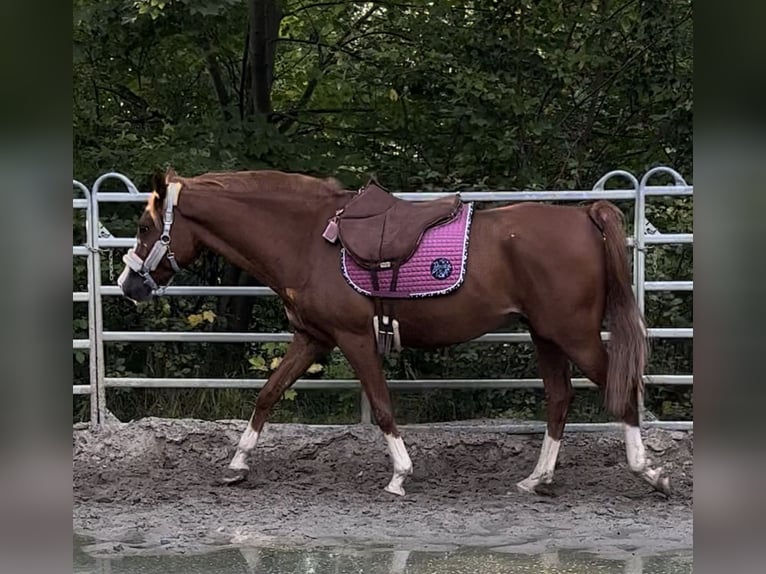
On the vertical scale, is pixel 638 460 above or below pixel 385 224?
below

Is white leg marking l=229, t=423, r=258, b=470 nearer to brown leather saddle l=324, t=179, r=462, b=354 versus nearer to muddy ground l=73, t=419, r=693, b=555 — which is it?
muddy ground l=73, t=419, r=693, b=555

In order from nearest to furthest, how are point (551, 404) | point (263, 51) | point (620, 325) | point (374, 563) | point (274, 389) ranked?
point (374, 563) < point (620, 325) < point (551, 404) < point (274, 389) < point (263, 51)

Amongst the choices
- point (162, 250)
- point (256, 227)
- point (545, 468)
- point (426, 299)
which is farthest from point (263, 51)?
point (545, 468)

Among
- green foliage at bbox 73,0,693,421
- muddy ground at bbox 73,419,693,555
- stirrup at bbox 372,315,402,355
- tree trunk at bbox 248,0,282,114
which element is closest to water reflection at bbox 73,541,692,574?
muddy ground at bbox 73,419,693,555

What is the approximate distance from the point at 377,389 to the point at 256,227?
1128mm

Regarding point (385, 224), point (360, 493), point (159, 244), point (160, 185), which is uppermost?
point (160, 185)

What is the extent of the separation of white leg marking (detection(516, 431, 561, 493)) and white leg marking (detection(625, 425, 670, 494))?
0.43m

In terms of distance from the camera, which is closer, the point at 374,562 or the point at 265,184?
the point at 374,562

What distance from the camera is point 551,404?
15.7 feet

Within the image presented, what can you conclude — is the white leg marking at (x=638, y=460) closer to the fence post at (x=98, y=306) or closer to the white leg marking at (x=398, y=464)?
the white leg marking at (x=398, y=464)

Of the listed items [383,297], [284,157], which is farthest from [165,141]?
[383,297]

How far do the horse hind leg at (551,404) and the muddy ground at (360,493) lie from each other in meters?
0.10

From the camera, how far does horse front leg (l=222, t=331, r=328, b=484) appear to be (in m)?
4.88

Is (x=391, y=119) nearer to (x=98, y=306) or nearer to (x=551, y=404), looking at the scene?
(x=98, y=306)
